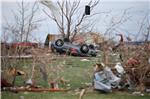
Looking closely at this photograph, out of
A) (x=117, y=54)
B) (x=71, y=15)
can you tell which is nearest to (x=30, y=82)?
(x=117, y=54)

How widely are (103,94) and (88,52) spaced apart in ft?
8.97

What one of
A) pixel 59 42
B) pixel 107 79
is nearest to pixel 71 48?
pixel 59 42

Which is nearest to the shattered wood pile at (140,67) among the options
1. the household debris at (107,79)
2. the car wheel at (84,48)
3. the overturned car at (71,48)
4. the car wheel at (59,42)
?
the household debris at (107,79)

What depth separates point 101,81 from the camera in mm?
4562

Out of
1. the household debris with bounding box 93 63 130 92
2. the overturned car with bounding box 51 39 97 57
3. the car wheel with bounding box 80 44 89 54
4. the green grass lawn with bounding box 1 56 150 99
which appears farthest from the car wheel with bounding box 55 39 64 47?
the household debris with bounding box 93 63 130 92

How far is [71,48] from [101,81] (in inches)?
105

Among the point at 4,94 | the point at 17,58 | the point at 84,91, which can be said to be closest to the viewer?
the point at 4,94

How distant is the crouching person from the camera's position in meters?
4.45

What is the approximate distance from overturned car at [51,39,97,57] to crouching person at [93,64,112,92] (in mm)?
1982

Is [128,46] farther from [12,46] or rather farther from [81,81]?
[12,46]

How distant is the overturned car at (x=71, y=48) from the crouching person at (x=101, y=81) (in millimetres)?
1982

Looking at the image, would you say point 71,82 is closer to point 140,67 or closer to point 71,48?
point 140,67

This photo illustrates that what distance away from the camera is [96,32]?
590 centimetres

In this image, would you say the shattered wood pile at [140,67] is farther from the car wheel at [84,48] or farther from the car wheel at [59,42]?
the car wheel at [59,42]
